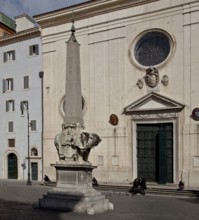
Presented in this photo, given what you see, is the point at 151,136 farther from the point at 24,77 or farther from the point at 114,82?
the point at 24,77

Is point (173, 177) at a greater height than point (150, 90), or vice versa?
point (150, 90)

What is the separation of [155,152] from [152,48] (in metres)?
6.97

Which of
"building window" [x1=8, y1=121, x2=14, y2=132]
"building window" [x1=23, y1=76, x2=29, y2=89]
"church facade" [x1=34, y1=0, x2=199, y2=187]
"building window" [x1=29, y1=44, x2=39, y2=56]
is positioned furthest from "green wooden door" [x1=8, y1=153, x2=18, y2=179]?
"building window" [x1=29, y1=44, x2=39, y2=56]

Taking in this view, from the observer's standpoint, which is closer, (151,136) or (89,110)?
(151,136)

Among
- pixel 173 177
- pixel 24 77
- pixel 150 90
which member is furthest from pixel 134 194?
pixel 24 77

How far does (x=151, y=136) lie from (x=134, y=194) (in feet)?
19.2

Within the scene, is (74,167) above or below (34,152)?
above

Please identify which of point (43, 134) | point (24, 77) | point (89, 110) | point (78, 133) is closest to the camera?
point (78, 133)

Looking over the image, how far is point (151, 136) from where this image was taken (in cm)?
2848

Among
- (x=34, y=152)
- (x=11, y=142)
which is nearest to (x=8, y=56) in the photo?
(x=11, y=142)

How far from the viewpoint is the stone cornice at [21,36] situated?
34656 millimetres

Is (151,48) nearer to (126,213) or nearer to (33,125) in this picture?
(33,125)

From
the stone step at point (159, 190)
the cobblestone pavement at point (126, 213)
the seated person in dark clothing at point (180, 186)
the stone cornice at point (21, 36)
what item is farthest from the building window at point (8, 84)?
the cobblestone pavement at point (126, 213)

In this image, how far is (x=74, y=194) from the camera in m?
15.0
